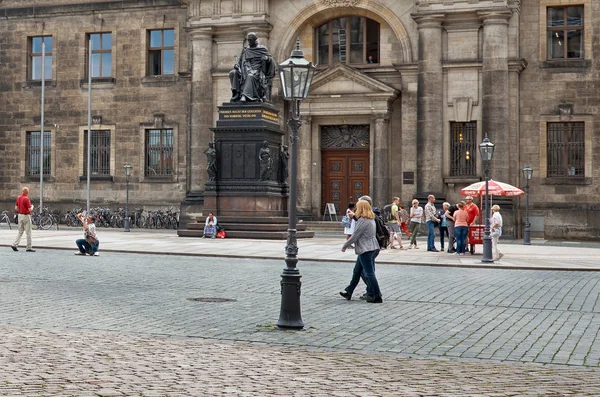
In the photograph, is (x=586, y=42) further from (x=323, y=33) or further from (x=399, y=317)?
(x=399, y=317)

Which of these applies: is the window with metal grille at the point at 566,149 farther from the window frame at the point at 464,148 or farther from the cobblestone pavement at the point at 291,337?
the cobblestone pavement at the point at 291,337

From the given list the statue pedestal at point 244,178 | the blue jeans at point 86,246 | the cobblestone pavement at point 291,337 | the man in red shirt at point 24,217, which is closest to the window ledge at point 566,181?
the statue pedestal at point 244,178

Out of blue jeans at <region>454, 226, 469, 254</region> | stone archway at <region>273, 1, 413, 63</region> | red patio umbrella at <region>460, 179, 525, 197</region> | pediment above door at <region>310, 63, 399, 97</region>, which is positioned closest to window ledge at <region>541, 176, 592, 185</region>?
pediment above door at <region>310, 63, 399, 97</region>

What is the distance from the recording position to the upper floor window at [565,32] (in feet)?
122

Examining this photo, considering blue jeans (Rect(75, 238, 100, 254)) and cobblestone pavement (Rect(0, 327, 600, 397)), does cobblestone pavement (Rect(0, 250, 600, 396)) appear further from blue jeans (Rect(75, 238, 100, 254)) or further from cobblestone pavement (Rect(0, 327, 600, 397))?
blue jeans (Rect(75, 238, 100, 254))

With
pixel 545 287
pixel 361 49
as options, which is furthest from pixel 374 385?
pixel 361 49

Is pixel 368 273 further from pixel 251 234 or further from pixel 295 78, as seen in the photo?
pixel 251 234

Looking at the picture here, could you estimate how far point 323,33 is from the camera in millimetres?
40781

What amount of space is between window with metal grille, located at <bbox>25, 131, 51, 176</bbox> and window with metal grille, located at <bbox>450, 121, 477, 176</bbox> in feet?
67.2

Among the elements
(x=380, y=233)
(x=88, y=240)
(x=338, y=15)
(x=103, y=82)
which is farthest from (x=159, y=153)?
(x=380, y=233)

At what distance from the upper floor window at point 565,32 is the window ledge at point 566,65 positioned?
1.15 feet

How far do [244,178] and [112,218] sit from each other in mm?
14431

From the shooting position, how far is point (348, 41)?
40219 mm

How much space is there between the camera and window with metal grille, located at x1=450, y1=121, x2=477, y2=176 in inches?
1460
